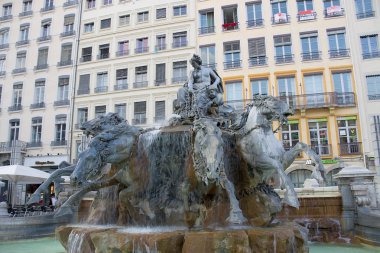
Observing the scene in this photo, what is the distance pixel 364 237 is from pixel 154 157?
6.57 metres

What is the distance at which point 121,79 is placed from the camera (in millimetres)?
33875

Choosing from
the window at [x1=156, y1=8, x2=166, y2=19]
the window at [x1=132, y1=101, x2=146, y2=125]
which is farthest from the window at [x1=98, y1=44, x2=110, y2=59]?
the window at [x1=132, y1=101, x2=146, y2=125]

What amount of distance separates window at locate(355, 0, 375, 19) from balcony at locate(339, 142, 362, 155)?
1063cm

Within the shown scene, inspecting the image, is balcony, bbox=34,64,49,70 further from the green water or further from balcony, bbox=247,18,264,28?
the green water

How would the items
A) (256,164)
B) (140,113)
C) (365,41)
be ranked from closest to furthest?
(256,164), (365,41), (140,113)

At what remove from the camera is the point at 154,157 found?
7.19m

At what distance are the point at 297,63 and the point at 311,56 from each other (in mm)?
1265

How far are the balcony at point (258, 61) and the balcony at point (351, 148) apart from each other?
932cm

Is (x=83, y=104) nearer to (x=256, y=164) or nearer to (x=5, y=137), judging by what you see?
(x=5, y=137)

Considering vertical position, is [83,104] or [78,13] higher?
[78,13]

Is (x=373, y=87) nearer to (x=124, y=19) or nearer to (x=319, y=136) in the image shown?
(x=319, y=136)

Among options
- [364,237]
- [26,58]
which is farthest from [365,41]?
[26,58]

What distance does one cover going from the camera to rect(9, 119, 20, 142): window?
35344 mm

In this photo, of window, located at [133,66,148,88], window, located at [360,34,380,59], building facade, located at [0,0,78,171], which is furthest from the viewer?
building facade, located at [0,0,78,171]
